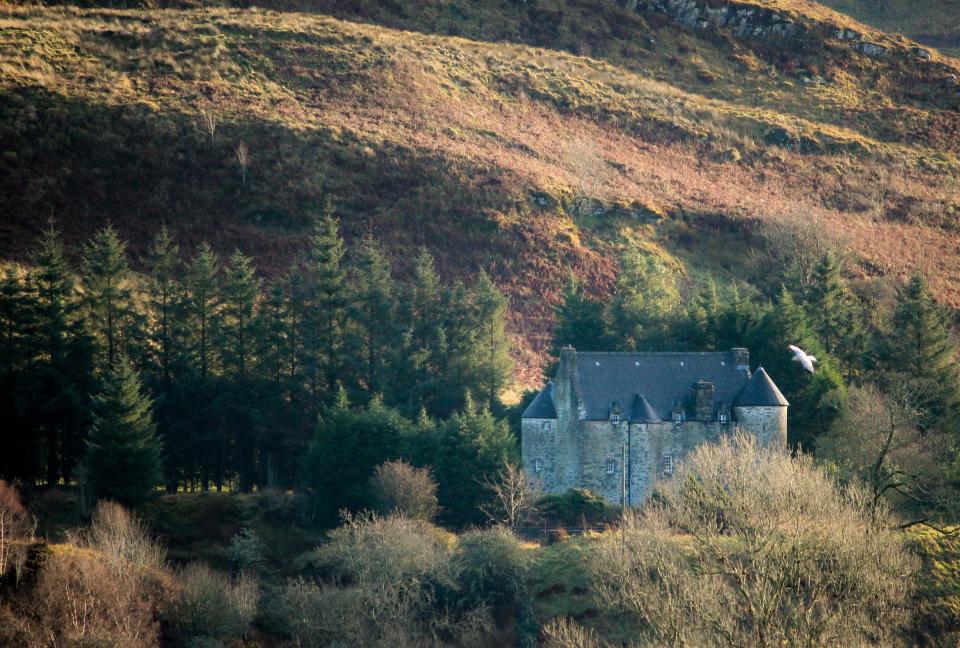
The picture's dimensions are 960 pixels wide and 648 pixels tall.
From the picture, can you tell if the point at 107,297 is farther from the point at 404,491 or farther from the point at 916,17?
the point at 916,17

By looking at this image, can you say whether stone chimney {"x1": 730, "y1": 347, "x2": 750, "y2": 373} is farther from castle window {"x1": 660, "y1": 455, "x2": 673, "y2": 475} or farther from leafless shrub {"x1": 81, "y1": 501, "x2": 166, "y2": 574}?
leafless shrub {"x1": 81, "y1": 501, "x2": 166, "y2": 574}

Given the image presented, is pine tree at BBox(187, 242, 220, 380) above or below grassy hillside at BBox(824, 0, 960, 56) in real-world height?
below

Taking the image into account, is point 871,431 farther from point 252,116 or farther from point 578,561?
point 252,116

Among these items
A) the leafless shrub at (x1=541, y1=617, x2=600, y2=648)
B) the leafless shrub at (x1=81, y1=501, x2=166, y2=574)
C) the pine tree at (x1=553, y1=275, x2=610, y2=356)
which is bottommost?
the leafless shrub at (x1=541, y1=617, x2=600, y2=648)

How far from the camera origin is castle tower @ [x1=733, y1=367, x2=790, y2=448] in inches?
2078

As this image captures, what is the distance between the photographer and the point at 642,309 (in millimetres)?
65688

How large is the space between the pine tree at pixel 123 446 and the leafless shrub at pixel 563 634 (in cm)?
1905

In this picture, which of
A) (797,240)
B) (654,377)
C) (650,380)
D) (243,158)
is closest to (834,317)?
(654,377)

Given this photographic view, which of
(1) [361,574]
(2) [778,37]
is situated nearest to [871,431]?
(1) [361,574]

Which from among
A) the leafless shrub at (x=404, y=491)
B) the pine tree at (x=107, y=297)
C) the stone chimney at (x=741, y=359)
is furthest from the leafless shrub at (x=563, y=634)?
the pine tree at (x=107, y=297)

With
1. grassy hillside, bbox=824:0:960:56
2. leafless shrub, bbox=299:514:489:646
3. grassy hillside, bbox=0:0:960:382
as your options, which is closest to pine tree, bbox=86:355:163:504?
leafless shrub, bbox=299:514:489:646

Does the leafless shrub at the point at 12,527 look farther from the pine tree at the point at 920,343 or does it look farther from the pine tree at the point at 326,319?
the pine tree at the point at 920,343

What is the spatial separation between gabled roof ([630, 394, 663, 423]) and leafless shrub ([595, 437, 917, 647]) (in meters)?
7.35

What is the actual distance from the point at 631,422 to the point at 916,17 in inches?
5320
